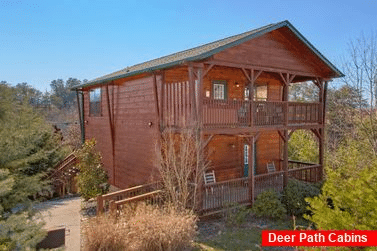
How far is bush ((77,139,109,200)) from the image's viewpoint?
12414mm

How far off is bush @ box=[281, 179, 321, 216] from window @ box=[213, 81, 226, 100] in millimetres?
5332

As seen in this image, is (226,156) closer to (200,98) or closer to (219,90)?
(219,90)

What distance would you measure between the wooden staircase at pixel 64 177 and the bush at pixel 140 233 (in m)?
8.32

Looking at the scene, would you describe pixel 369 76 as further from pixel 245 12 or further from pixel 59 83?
pixel 59 83

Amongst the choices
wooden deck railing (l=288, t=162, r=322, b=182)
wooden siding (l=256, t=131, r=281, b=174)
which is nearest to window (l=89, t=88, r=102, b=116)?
wooden siding (l=256, t=131, r=281, b=174)

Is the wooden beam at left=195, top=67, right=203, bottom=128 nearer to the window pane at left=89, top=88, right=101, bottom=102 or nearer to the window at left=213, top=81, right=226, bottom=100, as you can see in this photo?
the window at left=213, top=81, right=226, bottom=100

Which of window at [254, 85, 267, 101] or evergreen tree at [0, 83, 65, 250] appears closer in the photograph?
evergreen tree at [0, 83, 65, 250]

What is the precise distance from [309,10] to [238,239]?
41.2 ft

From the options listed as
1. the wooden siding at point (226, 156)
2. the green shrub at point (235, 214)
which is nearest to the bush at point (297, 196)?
the green shrub at point (235, 214)

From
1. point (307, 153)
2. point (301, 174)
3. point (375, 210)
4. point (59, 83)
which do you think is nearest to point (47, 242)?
point (375, 210)

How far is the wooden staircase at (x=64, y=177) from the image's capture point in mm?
14883

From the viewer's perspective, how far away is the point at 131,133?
13.8 metres

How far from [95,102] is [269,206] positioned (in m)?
12.0

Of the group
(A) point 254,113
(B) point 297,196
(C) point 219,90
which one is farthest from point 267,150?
(A) point 254,113
